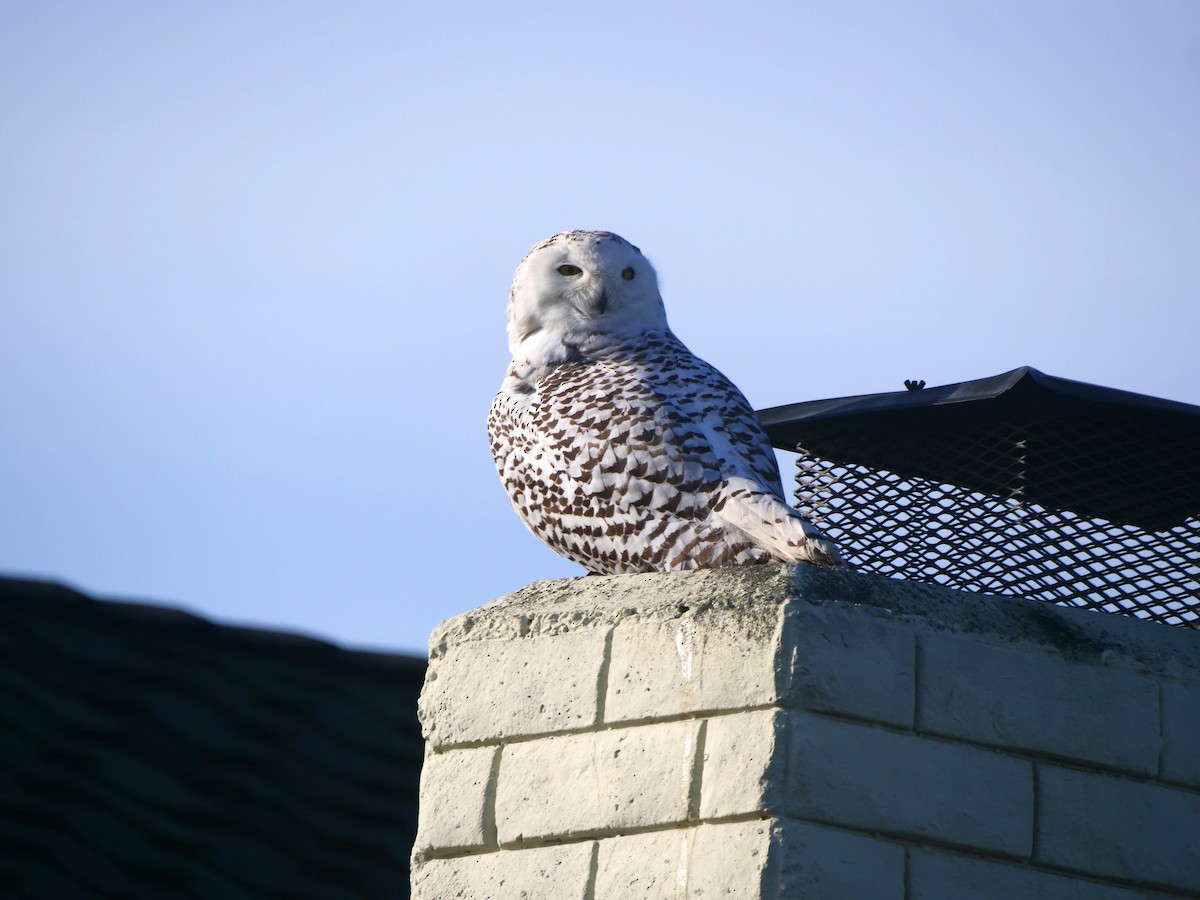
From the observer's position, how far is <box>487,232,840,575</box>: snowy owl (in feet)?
9.07

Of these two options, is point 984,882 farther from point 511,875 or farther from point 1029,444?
point 1029,444

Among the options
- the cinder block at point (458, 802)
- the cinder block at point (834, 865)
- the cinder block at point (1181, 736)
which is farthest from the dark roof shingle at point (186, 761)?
the cinder block at point (1181, 736)

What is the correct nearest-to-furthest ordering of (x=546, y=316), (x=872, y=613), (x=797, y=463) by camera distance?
(x=872, y=613) < (x=797, y=463) < (x=546, y=316)

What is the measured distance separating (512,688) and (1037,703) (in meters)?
0.80

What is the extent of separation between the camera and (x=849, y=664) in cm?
225

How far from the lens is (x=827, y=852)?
2.15m

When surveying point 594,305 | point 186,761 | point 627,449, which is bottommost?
point 186,761

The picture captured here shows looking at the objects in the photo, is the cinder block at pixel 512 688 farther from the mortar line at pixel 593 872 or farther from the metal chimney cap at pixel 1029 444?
the metal chimney cap at pixel 1029 444

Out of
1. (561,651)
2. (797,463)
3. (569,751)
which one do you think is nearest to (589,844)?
(569,751)

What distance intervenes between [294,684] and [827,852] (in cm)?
274

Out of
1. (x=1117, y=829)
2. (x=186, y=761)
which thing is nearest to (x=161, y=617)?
(x=186, y=761)

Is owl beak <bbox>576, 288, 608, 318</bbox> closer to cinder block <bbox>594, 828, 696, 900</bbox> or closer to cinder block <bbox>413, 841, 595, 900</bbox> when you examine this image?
cinder block <bbox>413, 841, 595, 900</bbox>

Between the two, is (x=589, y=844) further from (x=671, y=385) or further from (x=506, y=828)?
(x=671, y=385)

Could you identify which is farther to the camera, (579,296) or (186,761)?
(186,761)
